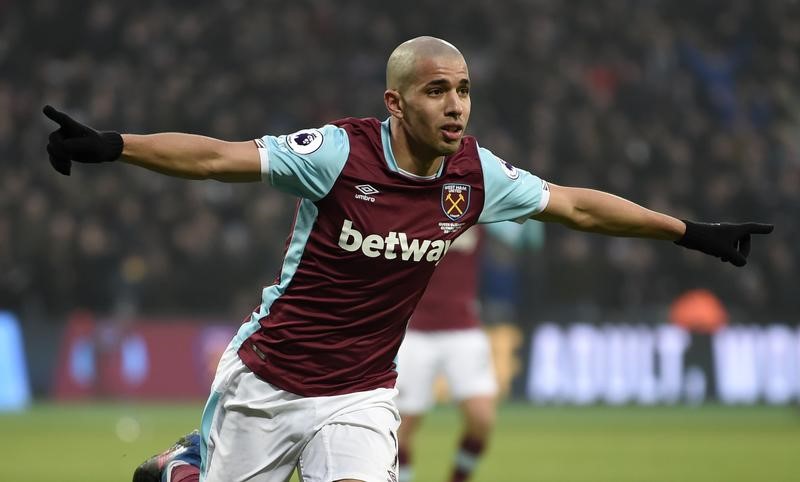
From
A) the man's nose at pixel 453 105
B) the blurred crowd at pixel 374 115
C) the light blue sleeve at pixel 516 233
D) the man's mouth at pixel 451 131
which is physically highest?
the blurred crowd at pixel 374 115

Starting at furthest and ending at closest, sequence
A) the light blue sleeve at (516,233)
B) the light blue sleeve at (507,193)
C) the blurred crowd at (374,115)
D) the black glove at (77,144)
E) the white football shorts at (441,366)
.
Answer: the blurred crowd at (374,115), the light blue sleeve at (516,233), the white football shorts at (441,366), the light blue sleeve at (507,193), the black glove at (77,144)

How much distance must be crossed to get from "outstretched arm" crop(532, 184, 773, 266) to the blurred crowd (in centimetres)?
1078

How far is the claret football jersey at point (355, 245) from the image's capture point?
4926 millimetres

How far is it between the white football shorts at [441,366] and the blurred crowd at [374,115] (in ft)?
21.6

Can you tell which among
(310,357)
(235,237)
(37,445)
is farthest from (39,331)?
(310,357)

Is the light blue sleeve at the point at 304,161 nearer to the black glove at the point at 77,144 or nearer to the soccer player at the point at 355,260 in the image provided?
the soccer player at the point at 355,260

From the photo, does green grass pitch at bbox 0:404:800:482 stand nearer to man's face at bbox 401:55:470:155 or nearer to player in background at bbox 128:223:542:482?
player in background at bbox 128:223:542:482

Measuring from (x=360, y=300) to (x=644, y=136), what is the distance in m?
14.2

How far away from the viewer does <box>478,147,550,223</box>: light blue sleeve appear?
17.0ft

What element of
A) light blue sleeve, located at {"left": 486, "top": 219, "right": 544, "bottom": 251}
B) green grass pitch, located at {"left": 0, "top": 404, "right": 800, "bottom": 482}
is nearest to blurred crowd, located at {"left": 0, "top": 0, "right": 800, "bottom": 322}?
green grass pitch, located at {"left": 0, "top": 404, "right": 800, "bottom": 482}

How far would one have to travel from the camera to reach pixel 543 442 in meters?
13.0

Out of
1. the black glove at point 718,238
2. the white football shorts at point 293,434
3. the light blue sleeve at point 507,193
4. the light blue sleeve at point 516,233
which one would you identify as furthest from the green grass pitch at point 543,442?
the black glove at point 718,238

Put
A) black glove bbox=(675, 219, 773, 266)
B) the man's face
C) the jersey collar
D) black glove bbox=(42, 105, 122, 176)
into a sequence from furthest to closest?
black glove bbox=(675, 219, 773, 266)
the jersey collar
the man's face
black glove bbox=(42, 105, 122, 176)

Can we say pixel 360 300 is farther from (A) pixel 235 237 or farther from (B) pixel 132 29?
(B) pixel 132 29
